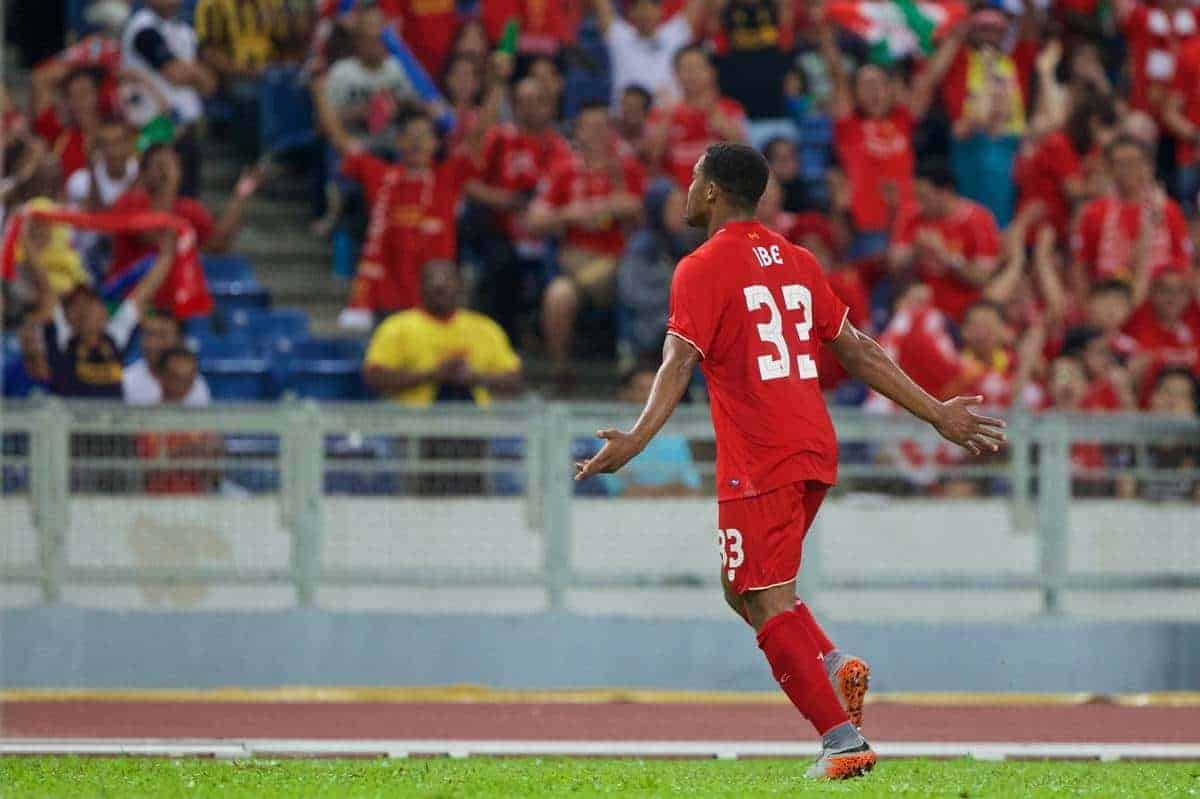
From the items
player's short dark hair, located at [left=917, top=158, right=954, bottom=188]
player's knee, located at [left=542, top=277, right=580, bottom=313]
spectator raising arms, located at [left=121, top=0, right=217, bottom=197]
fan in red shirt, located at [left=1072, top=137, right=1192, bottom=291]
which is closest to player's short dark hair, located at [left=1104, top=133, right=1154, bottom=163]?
fan in red shirt, located at [left=1072, top=137, right=1192, bottom=291]

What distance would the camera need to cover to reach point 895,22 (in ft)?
57.4

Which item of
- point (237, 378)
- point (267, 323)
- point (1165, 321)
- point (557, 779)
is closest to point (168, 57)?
point (267, 323)

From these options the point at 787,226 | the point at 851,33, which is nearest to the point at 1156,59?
the point at 851,33

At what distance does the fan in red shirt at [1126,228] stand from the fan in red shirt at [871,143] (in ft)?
4.24

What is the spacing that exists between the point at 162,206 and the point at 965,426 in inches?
Result: 330

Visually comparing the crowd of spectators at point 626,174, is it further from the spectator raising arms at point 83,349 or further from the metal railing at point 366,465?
the metal railing at point 366,465

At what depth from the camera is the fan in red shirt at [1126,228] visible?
1576 cm

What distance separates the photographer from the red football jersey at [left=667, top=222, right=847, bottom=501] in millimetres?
7480

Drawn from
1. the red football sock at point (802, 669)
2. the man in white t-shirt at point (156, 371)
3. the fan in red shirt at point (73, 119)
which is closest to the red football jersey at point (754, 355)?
the red football sock at point (802, 669)

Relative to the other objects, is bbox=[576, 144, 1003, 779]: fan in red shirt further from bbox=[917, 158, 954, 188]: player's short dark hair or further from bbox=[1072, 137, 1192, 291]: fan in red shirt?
bbox=[1072, 137, 1192, 291]: fan in red shirt

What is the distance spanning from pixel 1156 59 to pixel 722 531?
11.2 m

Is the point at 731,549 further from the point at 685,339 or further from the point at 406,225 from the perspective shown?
the point at 406,225

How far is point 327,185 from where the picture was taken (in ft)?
54.9

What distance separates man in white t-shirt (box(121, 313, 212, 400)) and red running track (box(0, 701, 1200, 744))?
2220 mm
